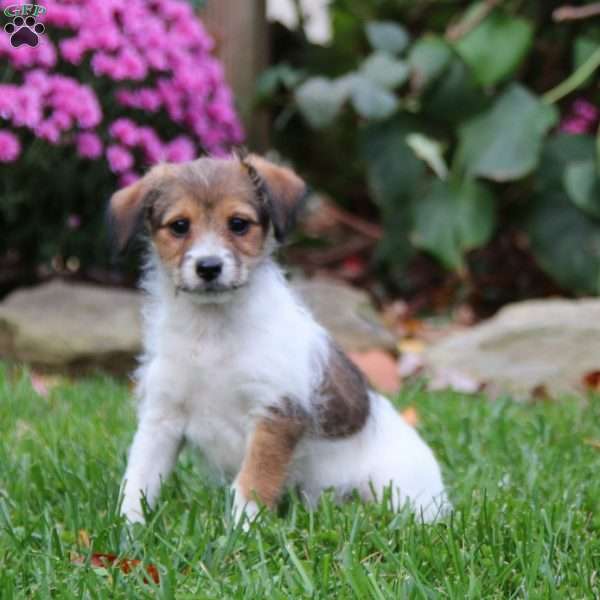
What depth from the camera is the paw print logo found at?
5.89m

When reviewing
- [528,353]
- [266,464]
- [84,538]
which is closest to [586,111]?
[528,353]

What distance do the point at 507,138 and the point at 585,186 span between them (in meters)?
0.59

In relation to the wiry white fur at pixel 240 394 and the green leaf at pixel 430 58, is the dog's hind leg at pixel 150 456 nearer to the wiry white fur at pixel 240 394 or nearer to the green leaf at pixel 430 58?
the wiry white fur at pixel 240 394

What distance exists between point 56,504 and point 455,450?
Result: 5.42 feet

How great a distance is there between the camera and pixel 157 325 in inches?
144

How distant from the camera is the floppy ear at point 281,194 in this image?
348 cm

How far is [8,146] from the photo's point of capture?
6.22m

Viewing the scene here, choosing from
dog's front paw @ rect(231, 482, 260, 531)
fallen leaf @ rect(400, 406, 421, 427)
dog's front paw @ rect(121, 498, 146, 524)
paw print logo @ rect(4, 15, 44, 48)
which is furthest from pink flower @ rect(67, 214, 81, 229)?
dog's front paw @ rect(231, 482, 260, 531)

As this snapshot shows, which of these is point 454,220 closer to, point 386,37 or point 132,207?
point 386,37

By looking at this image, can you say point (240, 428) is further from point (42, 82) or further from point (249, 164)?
point (42, 82)

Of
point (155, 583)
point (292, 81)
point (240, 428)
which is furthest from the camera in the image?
point (292, 81)

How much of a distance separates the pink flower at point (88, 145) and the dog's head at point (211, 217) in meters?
2.98

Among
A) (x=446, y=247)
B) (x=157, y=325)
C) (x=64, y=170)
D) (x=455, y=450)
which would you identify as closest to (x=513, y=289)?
(x=446, y=247)

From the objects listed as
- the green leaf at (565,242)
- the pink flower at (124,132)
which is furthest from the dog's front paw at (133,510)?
the green leaf at (565,242)
